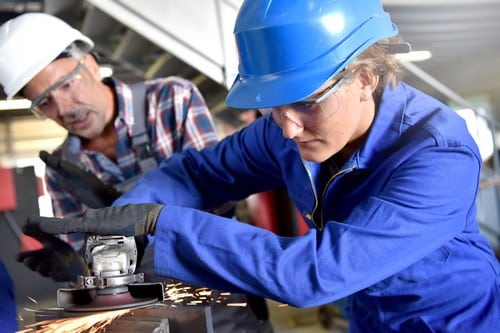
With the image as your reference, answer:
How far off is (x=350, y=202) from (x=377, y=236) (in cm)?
29

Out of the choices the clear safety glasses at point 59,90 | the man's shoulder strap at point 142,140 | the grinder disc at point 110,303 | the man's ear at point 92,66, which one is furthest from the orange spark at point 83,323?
the man's ear at point 92,66

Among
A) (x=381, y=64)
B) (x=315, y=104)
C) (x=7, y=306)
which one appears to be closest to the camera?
(x=315, y=104)

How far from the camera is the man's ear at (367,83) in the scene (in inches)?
52.5

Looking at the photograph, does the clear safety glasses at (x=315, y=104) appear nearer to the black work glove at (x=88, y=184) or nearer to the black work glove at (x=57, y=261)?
the black work glove at (x=88, y=184)

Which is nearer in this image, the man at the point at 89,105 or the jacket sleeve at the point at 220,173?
the jacket sleeve at the point at 220,173

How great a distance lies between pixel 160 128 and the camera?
214 cm

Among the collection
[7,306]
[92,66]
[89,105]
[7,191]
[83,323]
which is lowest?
Answer: [7,191]

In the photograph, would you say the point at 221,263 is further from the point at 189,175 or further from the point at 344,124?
the point at 189,175

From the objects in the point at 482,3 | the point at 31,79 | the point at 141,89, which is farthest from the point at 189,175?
the point at 482,3

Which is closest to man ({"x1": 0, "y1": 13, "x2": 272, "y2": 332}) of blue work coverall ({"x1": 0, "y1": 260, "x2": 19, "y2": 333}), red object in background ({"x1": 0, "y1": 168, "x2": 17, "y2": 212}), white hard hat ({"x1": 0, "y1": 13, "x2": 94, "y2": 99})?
white hard hat ({"x1": 0, "y1": 13, "x2": 94, "y2": 99})

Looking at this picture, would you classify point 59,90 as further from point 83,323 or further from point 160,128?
point 83,323

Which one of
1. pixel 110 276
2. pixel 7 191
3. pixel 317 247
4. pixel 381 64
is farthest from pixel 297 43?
pixel 7 191

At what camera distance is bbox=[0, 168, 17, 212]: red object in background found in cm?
604

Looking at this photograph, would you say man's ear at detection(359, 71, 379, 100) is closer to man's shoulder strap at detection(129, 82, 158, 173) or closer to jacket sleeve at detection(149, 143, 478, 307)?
jacket sleeve at detection(149, 143, 478, 307)
